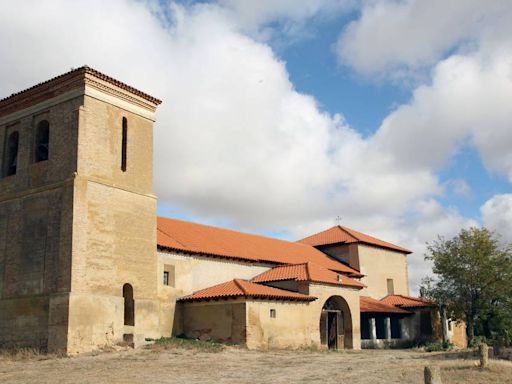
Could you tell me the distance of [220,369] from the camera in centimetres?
1911

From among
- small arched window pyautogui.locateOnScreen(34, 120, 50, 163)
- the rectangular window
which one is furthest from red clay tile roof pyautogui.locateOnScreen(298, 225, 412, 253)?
small arched window pyautogui.locateOnScreen(34, 120, 50, 163)

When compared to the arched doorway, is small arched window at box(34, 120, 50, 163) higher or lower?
higher

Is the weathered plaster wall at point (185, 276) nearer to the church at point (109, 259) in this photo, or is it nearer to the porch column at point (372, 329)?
the church at point (109, 259)

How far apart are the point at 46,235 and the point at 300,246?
813 inches

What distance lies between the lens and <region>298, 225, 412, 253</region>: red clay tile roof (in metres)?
42.2

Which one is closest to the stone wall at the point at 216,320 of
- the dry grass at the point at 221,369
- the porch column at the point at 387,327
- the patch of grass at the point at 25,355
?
the dry grass at the point at 221,369

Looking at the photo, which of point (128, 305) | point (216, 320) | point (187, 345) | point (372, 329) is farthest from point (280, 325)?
point (372, 329)

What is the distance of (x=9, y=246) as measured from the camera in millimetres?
25891

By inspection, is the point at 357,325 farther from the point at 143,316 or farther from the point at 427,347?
the point at 143,316

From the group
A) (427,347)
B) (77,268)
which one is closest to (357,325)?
(427,347)

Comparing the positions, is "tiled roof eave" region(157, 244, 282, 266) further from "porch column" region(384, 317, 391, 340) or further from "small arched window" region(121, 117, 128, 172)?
"porch column" region(384, 317, 391, 340)

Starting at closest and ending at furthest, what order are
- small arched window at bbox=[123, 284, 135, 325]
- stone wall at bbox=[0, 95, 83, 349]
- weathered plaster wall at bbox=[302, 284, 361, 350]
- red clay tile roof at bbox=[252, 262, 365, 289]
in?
stone wall at bbox=[0, 95, 83, 349], small arched window at bbox=[123, 284, 135, 325], weathered plaster wall at bbox=[302, 284, 361, 350], red clay tile roof at bbox=[252, 262, 365, 289]

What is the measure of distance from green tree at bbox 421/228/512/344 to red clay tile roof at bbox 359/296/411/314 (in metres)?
3.50

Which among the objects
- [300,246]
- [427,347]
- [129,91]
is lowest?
[427,347]
